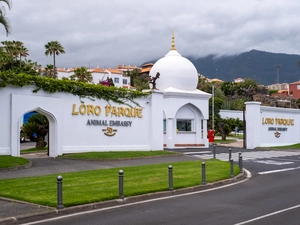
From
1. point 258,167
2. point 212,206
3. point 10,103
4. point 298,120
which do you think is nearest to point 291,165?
point 258,167

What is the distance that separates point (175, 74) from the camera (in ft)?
119

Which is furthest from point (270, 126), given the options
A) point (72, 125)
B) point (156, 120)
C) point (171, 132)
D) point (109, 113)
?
point (72, 125)

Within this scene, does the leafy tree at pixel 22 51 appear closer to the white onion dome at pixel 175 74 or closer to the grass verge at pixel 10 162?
the white onion dome at pixel 175 74

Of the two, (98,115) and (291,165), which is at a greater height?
(98,115)

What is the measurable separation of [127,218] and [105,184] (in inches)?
172

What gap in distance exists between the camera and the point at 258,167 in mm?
21359

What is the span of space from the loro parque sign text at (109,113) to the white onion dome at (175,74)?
25.6ft

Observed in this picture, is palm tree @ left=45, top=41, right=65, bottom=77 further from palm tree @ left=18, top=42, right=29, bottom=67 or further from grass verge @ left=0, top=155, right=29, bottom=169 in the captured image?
grass verge @ left=0, top=155, right=29, bottom=169

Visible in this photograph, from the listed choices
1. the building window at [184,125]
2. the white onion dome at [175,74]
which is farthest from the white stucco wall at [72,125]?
the white onion dome at [175,74]

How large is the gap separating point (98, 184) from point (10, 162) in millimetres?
6817

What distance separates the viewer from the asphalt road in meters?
9.57

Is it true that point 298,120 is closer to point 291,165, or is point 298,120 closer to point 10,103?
point 291,165

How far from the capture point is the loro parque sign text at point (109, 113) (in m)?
25.5

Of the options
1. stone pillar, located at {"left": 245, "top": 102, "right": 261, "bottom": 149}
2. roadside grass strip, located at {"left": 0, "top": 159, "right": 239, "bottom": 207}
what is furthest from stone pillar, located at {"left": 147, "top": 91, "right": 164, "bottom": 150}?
roadside grass strip, located at {"left": 0, "top": 159, "right": 239, "bottom": 207}
